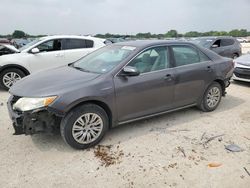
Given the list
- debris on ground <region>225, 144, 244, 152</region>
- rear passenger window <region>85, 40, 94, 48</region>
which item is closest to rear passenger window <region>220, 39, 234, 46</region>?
rear passenger window <region>85, 40, 94, 48</region>

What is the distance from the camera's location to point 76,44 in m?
7.56

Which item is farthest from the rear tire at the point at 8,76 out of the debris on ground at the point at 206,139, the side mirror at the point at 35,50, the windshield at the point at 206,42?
the windshield at the point at 206,42

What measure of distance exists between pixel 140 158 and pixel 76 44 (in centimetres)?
541

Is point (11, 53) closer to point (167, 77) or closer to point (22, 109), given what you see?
point (22, 109)

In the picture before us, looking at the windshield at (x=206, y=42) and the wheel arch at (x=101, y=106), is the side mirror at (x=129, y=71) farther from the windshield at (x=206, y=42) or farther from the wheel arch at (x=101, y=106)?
the windshield at (x=206, y=42)

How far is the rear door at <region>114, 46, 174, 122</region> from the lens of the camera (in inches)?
139

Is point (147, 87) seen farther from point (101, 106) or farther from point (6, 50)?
point (6, 50)

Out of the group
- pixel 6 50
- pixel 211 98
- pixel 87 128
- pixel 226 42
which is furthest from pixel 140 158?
pixel 226 42

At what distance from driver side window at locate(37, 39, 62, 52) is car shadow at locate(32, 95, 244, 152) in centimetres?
412

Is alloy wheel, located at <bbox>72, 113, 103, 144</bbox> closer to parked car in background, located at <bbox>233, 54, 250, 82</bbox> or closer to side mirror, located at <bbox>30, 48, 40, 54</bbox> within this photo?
side mirror, located at <bbox>30, 48, 40, 54</bbox>

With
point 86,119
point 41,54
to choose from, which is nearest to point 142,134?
point 86,119

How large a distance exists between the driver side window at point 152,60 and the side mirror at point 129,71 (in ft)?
0.58

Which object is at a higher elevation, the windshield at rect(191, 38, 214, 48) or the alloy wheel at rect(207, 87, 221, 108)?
the windshield at rect(191, 38, 214, 48)

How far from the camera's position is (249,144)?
139 inches
